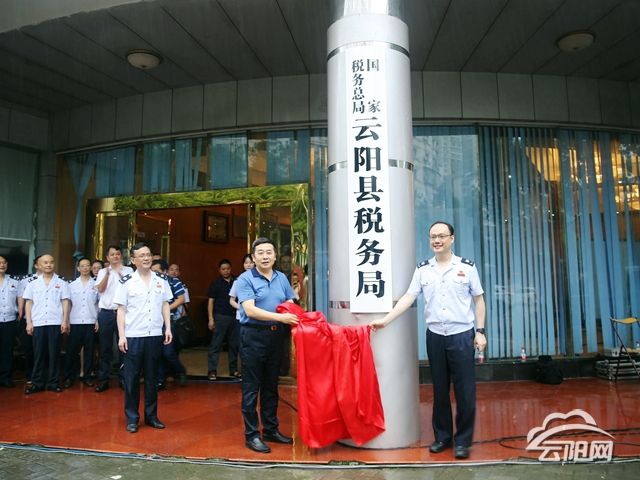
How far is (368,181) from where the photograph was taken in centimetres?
408

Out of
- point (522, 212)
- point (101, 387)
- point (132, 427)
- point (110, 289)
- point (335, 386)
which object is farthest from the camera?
point (522, 212)

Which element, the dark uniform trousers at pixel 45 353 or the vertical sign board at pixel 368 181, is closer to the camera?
the vertical sign board at pixel 368 181

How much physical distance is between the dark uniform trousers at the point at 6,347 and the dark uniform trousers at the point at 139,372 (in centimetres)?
289

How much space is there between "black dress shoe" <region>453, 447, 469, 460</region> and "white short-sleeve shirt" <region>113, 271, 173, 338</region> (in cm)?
271

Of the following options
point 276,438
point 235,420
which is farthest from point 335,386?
point 235,420

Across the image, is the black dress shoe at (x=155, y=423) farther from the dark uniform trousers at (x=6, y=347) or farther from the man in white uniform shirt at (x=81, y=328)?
the dark uniform trousers at (x=6, y=347)

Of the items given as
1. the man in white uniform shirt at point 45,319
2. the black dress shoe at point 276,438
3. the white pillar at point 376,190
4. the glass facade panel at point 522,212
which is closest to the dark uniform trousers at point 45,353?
the man in white uniform shirt at point 45,319

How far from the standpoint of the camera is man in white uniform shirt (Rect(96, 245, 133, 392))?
246 inches

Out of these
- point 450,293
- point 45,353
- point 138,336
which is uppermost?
point 450,293

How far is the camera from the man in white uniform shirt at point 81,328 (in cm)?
652

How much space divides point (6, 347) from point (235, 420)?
11.8ft

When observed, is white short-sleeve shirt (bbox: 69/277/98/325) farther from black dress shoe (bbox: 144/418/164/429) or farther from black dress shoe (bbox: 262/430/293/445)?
black dress shoe (bbox: 262/430/293/445)

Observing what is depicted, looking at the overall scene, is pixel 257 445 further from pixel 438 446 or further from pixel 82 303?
pixel 82 303

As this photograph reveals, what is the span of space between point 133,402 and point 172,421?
483mm
